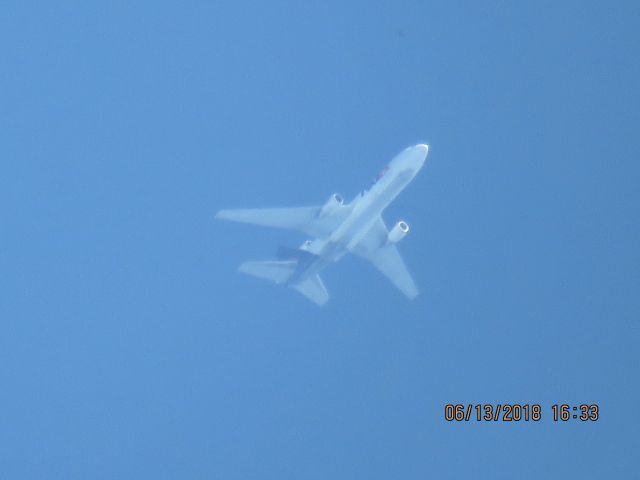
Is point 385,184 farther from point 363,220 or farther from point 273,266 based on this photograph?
point 273,266

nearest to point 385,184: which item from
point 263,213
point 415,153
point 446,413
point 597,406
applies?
point 415,153

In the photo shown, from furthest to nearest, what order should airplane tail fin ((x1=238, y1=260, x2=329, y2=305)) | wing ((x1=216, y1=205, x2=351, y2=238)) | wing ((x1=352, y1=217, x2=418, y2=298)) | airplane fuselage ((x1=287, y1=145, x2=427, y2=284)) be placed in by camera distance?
1. wing ((x1=352, y1=217, x2=418, y2=298))
2. airplane tail fin ((x1=238, y1=260, x2=329, y2=305))
3. wing ((x1=216, y1=205, x2=351, y2=238))
4. airplane fuselage ((x1=287, y1=145, x2=427, y2=284))

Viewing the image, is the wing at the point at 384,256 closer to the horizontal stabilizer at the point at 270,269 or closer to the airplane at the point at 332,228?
the airplane at the point at 332,228

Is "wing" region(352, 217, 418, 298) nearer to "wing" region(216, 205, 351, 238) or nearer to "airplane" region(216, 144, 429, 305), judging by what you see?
"airplane" region(216, 144, 429, 305)

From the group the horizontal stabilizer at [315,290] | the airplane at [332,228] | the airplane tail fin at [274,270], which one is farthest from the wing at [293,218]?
the horizontal stabilizer at [315,290]

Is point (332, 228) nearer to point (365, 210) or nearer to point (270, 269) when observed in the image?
point (365, 210)

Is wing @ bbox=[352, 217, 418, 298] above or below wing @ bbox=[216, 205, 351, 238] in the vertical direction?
above

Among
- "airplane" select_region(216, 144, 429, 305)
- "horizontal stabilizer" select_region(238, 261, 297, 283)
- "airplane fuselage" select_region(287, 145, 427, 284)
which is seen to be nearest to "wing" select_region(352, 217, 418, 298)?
"airplane" select_region(216, 144, 429, 305)

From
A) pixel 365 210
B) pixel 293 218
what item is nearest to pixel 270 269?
pixel 293 218
